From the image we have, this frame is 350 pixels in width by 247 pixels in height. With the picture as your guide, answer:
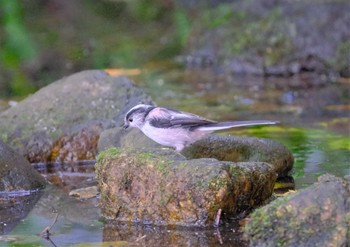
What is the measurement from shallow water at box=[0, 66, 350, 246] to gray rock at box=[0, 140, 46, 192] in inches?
6.2

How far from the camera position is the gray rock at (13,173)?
663 centimetres

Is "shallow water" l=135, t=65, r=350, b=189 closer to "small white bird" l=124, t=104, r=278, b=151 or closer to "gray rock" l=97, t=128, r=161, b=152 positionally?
"small white bird" l=124, t=104, r=278, b=151

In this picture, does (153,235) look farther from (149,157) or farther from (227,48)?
(227,48)

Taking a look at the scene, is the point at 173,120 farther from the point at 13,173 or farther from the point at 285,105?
Answer: the point at 285,105

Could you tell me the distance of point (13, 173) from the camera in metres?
6.67

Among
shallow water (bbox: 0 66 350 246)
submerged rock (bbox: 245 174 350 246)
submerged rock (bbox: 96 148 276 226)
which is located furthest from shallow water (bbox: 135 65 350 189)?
submerged rock (bbox: 245 174 350 246)

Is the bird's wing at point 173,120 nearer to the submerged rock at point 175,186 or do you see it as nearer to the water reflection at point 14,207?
the submerged rock at point 175,186

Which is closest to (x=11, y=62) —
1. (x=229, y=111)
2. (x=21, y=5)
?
(x=21, y=5)

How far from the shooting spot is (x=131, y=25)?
18.1 m

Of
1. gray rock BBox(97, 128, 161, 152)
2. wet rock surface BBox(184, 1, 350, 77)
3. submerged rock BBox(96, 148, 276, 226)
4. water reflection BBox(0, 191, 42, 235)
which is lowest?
water reflection BBox(0, 191, 42, 235)

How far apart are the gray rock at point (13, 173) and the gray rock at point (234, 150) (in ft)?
4.19

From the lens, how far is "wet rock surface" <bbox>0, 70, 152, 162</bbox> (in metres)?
7.93

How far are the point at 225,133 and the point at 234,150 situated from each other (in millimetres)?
2082

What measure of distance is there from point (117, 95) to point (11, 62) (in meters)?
6.71
